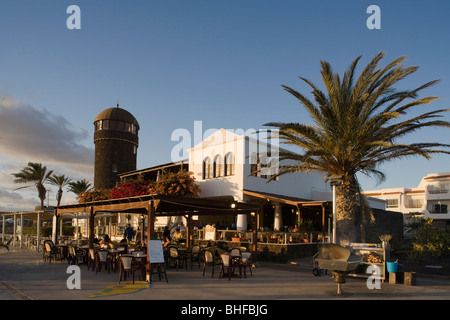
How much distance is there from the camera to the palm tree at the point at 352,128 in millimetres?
14758

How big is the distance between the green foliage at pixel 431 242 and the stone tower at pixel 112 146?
29.6 m

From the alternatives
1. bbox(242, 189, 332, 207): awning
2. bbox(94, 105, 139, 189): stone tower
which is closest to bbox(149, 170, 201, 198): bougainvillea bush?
bbox(242, 189, 332, 207): awning

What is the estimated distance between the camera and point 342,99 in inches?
613

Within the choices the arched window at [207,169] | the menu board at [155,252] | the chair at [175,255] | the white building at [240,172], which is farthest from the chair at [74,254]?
the arched window at [207,169]

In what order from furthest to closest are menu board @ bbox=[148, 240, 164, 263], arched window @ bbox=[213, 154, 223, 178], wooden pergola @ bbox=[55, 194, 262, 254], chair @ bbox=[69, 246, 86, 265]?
1. arched window @ bbox=[213, 154, 223, 178]
2. chair @ bbox=[69, 246, 86, 265]
3. wooden pergola @ bbox=[55, 194, 262, 254]
4. menu board @ bbox=[148, 240, 164, 263]

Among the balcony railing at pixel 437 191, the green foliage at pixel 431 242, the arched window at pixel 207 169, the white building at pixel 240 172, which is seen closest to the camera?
the green foliage at pixel 431 242

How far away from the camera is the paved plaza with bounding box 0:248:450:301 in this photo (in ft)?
31.0

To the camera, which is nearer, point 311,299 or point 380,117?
point 311,299

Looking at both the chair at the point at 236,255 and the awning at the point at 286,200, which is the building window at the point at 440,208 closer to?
the awning at the point at 286,200

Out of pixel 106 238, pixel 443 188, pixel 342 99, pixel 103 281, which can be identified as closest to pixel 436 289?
pixel 342 99

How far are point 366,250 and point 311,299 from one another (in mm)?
4353

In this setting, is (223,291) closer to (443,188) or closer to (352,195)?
(352,195)

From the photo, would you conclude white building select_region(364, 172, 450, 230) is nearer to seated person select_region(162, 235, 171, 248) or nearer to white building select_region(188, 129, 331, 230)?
white building select_region(188, 129, 331, 230)

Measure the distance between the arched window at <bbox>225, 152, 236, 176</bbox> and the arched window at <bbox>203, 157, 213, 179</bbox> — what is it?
149cm
